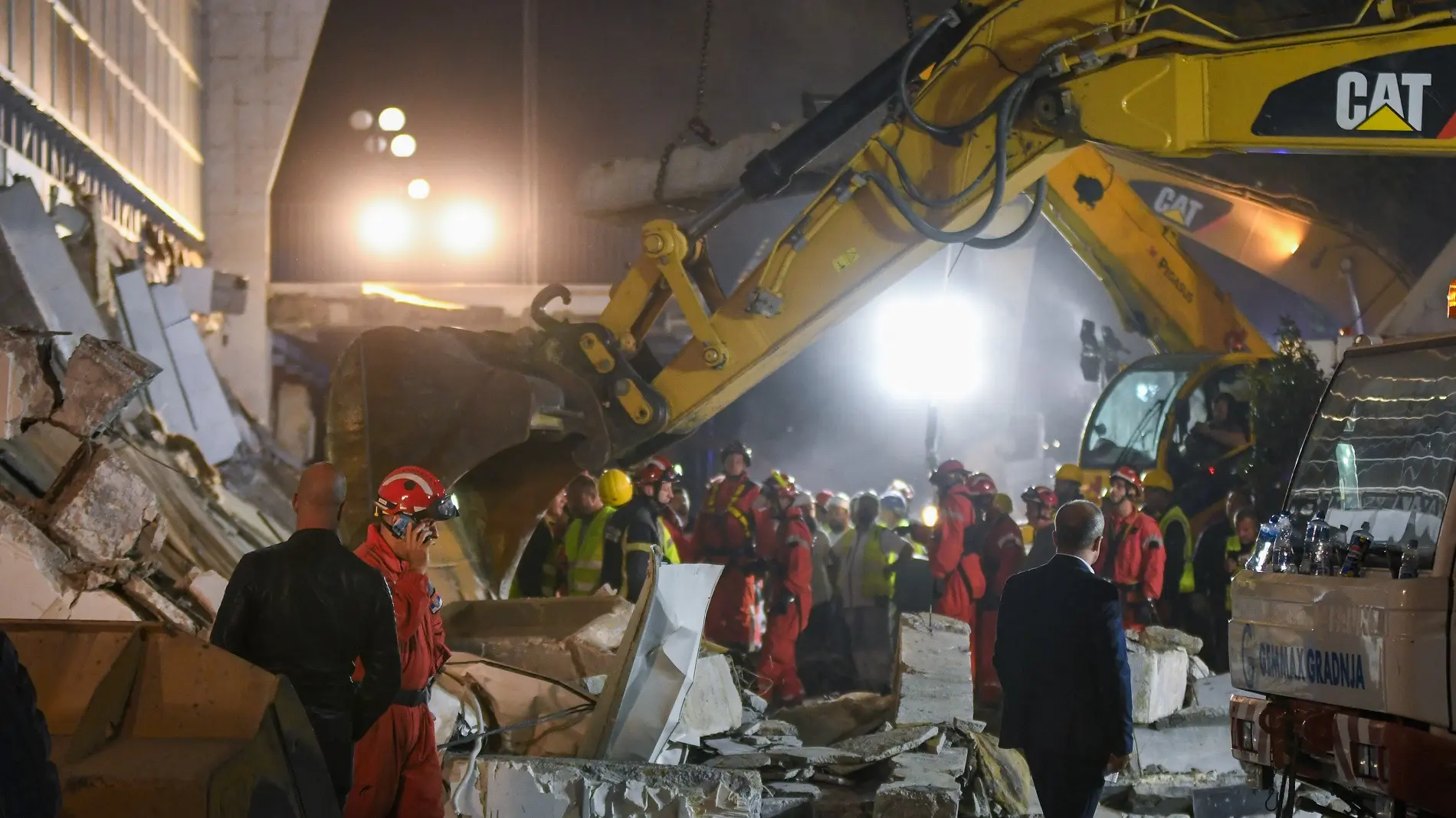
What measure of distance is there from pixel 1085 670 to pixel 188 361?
12.2m

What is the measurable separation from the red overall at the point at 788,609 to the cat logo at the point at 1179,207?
32.5 feet

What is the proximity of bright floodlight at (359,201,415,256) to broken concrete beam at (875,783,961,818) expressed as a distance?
20.5 metres

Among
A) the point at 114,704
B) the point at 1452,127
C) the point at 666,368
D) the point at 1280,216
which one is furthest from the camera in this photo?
the point at 1280,216

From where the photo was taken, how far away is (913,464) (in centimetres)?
2888

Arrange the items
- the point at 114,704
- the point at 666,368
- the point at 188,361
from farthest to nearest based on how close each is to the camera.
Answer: the point at 188,361, the point at 666,368, the point at 114,704

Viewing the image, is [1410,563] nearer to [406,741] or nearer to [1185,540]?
[406,741]

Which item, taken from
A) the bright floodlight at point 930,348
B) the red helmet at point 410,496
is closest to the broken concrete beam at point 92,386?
the red helmet at point 410,496

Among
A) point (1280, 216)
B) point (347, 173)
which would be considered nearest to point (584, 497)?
point (1280, 216)

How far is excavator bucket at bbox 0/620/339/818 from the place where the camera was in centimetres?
390

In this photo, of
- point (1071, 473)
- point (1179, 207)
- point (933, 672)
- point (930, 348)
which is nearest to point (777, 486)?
point (1071, 473)

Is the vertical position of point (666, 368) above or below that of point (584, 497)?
above

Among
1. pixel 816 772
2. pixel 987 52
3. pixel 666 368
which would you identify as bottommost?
pixel 816 772

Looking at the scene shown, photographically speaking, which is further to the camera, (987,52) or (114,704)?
(987,52)

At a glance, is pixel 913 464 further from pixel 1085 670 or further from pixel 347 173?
pixel 1085 670
